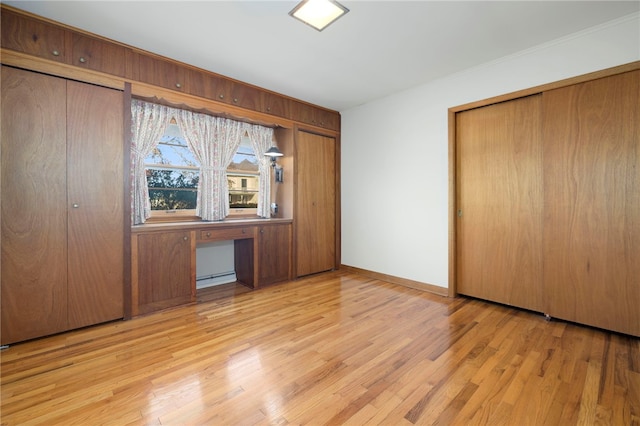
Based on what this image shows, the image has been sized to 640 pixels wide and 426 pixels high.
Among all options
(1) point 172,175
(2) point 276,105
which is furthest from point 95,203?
(2) point 276,105

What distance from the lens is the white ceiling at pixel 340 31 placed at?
2193mm

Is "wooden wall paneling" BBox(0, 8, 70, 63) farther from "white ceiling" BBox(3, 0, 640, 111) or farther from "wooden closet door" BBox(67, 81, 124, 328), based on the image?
"wooden closet door" BBox(67, 81, 124, 328)

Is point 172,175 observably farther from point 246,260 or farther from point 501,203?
point 501,203

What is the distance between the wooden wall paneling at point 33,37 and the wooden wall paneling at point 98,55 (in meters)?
0.08

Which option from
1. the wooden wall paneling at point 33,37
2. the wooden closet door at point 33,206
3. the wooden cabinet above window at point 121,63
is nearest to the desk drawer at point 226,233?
the wooden closet door at point 33,206

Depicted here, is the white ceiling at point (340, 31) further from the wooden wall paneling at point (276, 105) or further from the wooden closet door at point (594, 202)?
the wooden closet door at point (594, 202)

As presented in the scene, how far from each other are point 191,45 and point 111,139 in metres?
1.19

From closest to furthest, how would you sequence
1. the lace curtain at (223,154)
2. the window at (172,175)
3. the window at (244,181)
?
1. the window at (172,175)
2. the lace curtain at (223,154)
3. the window at (244,181)

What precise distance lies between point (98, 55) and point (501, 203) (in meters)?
4.33

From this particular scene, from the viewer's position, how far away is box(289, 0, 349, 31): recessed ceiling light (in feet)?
6.93

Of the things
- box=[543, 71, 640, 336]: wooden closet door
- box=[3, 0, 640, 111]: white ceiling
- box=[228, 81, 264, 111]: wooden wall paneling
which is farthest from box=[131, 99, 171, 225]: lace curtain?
box=[543, 71, 640, 336]: wooden closet door

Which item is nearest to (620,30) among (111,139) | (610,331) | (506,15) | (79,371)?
(506,15)

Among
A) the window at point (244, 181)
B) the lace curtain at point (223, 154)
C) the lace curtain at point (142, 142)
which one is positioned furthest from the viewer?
the window at point (244, 181)

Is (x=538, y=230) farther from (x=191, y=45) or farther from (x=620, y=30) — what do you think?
(x=191, y=45)
